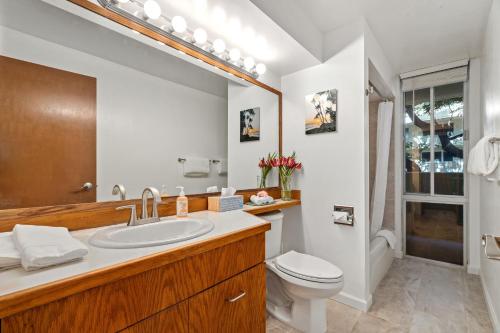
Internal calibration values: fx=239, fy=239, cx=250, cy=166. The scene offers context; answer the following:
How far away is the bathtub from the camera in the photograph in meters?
2.19

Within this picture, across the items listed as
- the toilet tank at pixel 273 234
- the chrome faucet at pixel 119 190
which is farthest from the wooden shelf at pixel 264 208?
the chrome faucet at pixel 119 190

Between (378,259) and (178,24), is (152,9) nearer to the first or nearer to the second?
(178,24)

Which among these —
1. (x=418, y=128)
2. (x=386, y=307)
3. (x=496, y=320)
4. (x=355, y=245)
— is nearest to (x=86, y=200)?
(x=355, y=245)

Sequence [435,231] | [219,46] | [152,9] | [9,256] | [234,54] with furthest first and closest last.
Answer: [435,231] < [234,54] < [219,46] < [152,9] < [9,256]

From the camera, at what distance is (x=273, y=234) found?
75.9 inches

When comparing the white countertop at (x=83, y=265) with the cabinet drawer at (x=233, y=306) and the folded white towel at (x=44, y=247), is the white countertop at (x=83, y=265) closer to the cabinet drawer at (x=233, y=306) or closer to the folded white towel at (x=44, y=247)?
the folded white towel at (x=44, y=247)

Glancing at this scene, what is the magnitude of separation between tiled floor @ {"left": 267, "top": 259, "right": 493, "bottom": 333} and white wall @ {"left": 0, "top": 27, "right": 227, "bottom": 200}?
1.38 meters

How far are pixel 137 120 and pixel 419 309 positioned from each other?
8.34 ft

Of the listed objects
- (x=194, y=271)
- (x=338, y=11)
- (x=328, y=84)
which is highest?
(x=338, y=11)

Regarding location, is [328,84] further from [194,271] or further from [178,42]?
[194,271]

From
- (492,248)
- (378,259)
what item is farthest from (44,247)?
(378,259)

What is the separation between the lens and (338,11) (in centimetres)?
191

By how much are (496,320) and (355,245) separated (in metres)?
0.96

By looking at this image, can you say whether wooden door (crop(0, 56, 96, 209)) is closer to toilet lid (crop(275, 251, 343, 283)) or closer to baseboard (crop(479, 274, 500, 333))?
toilet lid (crop(275, 251, 343, 283))
